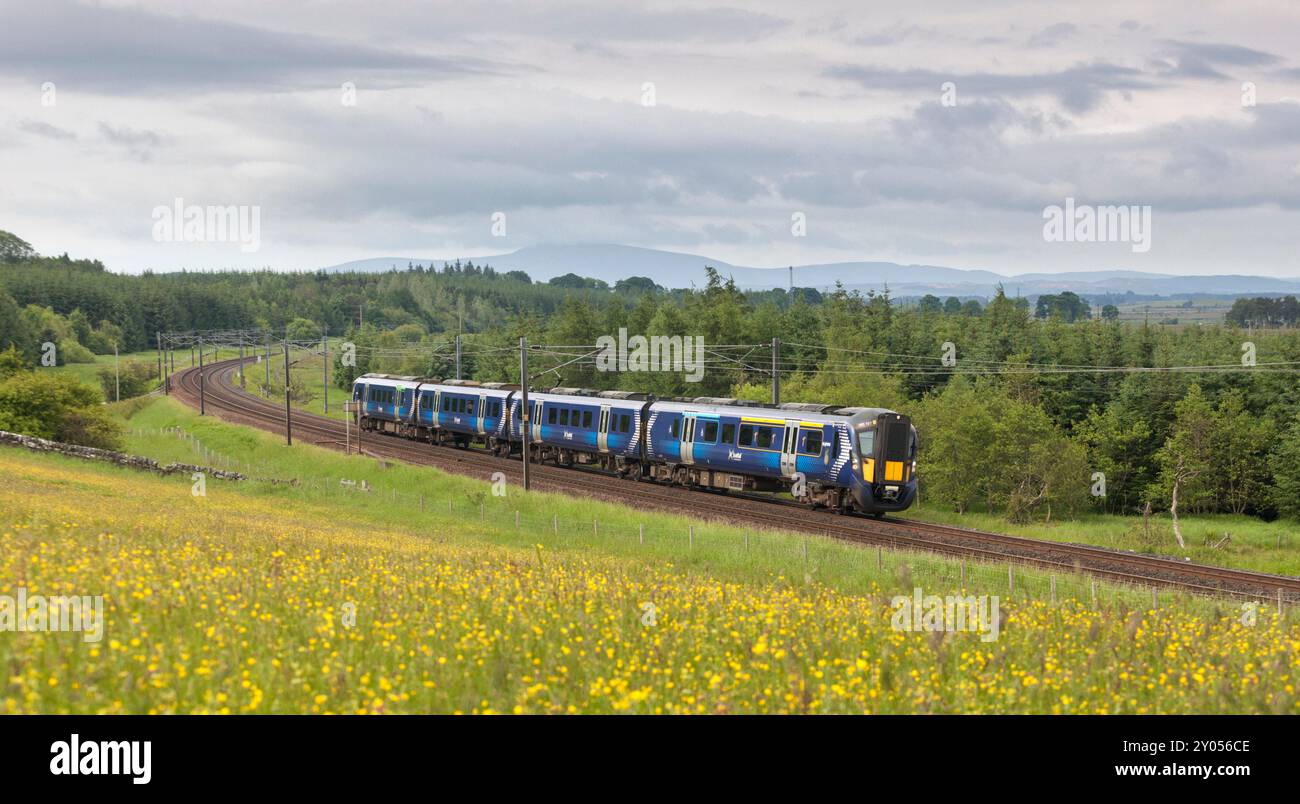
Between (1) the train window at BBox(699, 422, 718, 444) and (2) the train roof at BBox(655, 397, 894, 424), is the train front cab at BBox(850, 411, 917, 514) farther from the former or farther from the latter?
(1) the train window at BBox(699, 422, 718, 444)

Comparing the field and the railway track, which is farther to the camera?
the railway track

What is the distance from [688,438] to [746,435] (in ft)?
12.2

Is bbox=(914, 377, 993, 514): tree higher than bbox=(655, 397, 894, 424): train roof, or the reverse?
bbox=(655, 397, 894, 424): train roof

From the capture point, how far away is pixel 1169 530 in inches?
2013

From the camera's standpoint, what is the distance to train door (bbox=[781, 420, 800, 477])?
3788 cm

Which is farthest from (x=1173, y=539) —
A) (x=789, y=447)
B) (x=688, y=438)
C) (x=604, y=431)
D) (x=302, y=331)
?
(x=302, y=331)

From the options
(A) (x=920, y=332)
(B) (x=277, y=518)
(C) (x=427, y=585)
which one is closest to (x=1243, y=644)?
(C) (x=427, y=585)

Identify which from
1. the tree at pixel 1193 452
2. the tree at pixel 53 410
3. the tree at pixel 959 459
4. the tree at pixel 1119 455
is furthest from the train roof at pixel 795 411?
the tree at pixel 1119 455

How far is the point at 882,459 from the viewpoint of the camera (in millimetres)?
35594

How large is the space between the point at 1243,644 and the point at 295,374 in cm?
13219

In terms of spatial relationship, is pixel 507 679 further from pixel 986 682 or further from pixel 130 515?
pixel 130 515

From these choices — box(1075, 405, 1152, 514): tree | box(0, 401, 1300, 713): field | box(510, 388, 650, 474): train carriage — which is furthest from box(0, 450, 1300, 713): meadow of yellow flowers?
box(1075, 405, 1152, 514): tree

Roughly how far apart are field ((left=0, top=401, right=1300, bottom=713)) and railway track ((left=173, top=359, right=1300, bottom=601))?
620cm

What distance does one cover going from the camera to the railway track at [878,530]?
27422 mm
